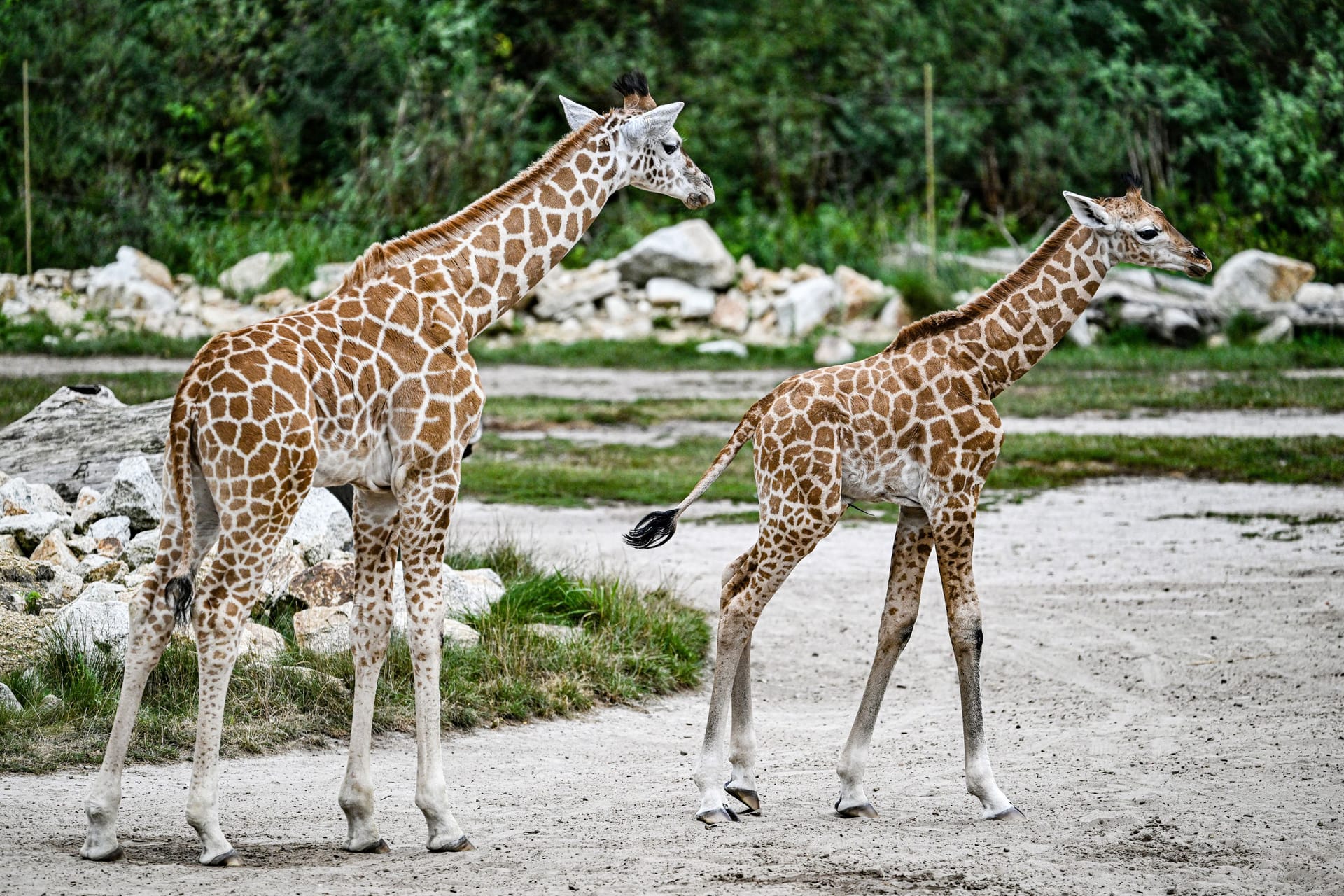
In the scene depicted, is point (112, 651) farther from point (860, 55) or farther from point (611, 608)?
point (860, 55)

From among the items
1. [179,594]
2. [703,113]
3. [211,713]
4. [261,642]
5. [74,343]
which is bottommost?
[74,343]

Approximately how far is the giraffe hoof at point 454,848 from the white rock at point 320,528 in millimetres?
3726

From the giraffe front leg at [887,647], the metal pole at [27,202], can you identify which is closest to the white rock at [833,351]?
the metal pole at [27,202]

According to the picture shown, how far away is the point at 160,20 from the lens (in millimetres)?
27406

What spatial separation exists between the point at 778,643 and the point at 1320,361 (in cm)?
1276

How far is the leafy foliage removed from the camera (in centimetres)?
2508

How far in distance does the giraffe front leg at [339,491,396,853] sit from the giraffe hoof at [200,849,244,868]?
0.46 meters

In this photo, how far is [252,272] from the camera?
2339cm

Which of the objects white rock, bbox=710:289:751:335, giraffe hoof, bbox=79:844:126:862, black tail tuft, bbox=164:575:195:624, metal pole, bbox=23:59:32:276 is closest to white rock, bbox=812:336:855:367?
white rock, bbox=710:289:751:335

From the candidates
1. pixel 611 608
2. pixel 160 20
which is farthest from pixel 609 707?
pixel 160 20

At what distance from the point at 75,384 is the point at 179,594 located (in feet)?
31.3

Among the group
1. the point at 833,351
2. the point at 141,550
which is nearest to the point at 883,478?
the point at 141,550

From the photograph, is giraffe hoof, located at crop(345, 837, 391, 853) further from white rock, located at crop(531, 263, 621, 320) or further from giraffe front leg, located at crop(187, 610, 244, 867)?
white rock, located at crop(531, 263, 621, 320)

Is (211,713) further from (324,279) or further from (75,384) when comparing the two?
(324,279)
